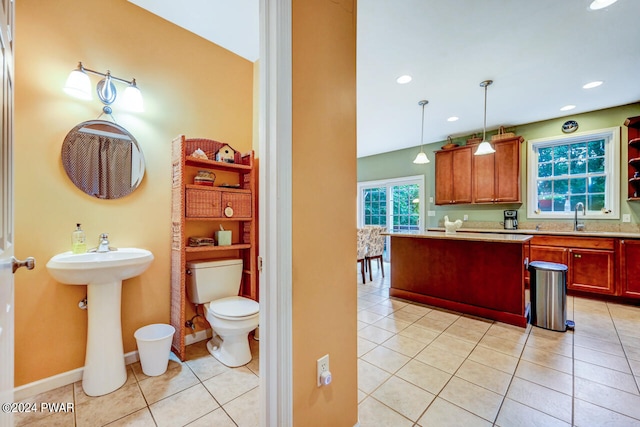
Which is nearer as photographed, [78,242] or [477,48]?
[78,242]

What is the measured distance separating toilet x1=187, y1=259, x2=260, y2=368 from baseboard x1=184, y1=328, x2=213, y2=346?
0.16 metres

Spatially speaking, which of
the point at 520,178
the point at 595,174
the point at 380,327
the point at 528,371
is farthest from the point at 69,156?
the point at 595,174

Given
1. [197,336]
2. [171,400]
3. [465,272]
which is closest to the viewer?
[171,400]

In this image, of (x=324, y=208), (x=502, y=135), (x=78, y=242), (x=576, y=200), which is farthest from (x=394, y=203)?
(x=78, y=242)

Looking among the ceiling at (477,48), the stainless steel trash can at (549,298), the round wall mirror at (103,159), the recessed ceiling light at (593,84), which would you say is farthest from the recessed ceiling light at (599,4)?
the round wall mirror at (103,159)

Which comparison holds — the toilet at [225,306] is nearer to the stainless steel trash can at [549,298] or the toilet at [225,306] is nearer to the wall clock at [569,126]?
the stainless steel trash can at [549,298]

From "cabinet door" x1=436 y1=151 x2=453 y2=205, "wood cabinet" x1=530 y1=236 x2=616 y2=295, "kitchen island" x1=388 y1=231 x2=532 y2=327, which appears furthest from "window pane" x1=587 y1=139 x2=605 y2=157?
"kitchen island" x1=388 y1=231 x2=532 y2=327

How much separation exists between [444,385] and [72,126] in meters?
3.04

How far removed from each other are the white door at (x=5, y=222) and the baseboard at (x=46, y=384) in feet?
3.86

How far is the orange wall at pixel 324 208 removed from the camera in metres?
1.07

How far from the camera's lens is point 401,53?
242cm

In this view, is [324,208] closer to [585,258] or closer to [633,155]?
[585,258]

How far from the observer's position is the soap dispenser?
172 cm

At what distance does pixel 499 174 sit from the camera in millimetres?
4301
